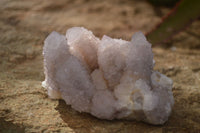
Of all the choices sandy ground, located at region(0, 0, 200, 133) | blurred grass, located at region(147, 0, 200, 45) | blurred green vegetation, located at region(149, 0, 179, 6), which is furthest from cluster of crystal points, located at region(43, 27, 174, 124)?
blurred green vegetation, located at region(149, 0, 179, 6)

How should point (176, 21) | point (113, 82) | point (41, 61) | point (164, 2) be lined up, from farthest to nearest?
point (164, 2) < point (176, 21) < point (41, 61) < point (113, 82)

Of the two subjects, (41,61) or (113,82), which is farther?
(41,61)

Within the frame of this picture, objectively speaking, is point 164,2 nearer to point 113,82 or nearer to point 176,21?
point 176,21

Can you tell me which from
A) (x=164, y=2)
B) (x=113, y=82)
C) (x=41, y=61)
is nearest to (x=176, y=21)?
(x=164, y=2)

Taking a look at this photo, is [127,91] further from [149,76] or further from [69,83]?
[69,83]

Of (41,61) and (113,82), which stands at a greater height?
(113,82)

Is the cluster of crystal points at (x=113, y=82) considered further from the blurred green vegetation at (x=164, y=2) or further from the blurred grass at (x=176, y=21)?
the blurred green vegetation at (x=164, y=2)
